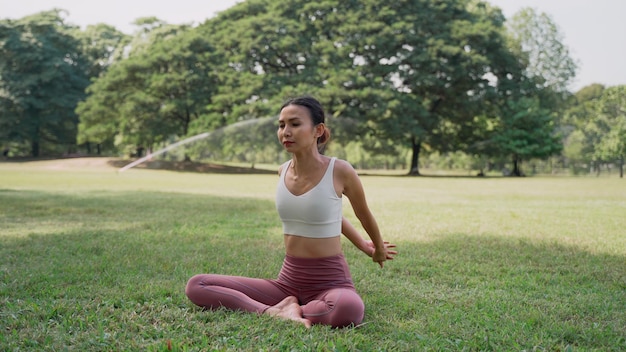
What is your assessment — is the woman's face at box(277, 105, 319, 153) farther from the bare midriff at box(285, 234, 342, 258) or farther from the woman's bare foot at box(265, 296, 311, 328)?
the woman's bare foot at box(265, 296, 311, 328)

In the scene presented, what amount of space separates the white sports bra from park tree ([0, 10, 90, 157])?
37.7m

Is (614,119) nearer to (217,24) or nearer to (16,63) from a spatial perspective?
(217,24)

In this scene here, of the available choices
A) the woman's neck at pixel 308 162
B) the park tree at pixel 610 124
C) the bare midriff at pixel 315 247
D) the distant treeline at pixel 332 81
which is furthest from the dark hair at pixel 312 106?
the park tree at pixel 610 124

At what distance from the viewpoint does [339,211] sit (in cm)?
320

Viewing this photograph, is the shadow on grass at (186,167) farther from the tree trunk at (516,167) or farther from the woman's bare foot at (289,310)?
the woman's bare foot at (289,310)

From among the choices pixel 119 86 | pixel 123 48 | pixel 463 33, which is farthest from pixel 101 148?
pixel 463 33

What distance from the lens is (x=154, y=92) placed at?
3161 centimetres

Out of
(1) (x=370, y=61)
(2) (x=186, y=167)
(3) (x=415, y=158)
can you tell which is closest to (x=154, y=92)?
(2) (x=186, y=167)

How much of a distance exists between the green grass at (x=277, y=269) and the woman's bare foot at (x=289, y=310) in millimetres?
80

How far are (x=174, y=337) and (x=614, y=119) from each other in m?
42.0

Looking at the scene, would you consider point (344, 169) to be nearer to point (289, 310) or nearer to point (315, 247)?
point (315, 247)

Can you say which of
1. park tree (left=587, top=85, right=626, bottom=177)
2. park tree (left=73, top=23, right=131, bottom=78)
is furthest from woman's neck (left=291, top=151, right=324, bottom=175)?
park tree (left=73, top=23, right=131, bottom=78)

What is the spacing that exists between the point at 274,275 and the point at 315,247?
1183 millimetres

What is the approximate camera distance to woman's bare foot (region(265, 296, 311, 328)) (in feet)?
9.45
